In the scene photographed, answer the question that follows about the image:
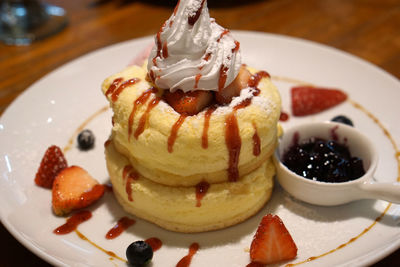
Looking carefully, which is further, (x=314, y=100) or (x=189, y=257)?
(x=314, y=100)

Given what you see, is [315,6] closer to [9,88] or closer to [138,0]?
[138,0]

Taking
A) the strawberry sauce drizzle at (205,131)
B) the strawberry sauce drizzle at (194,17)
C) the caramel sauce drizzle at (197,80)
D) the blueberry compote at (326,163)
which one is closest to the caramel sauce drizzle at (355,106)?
the blueberry compote at (326,163)

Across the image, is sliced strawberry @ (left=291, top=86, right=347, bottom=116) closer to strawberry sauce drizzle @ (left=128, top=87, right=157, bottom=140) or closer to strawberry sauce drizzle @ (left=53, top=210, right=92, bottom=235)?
strawberry sauce drizzle @ (left=128, top=87, right=157, bottom=140)

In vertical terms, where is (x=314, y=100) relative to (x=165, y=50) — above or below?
below

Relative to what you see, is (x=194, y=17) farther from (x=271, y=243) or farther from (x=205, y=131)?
(x=271, y=243)

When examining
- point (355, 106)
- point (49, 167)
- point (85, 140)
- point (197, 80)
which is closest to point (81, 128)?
point (85, 140)

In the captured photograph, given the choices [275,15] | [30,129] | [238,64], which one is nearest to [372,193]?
[238,64]
